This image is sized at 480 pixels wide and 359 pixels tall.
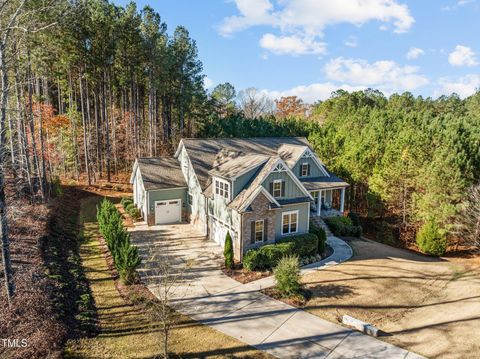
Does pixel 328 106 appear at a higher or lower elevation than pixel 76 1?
lower

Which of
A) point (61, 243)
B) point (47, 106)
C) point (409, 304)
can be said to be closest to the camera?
point (409, 304)

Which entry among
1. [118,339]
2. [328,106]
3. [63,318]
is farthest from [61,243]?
[328,106]

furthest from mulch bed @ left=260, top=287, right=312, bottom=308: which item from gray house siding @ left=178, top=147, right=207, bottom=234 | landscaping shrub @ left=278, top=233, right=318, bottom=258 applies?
gray house siding @ left=178, top=147, right=207, bottom=234

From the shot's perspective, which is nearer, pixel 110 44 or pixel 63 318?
pixel 63 318

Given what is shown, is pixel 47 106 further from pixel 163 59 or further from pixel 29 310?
pixel 29 310

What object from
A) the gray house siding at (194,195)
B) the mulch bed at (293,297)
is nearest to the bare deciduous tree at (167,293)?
the mulch bed at (293,297)

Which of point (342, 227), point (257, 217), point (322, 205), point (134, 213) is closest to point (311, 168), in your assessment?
point (322, 205)
